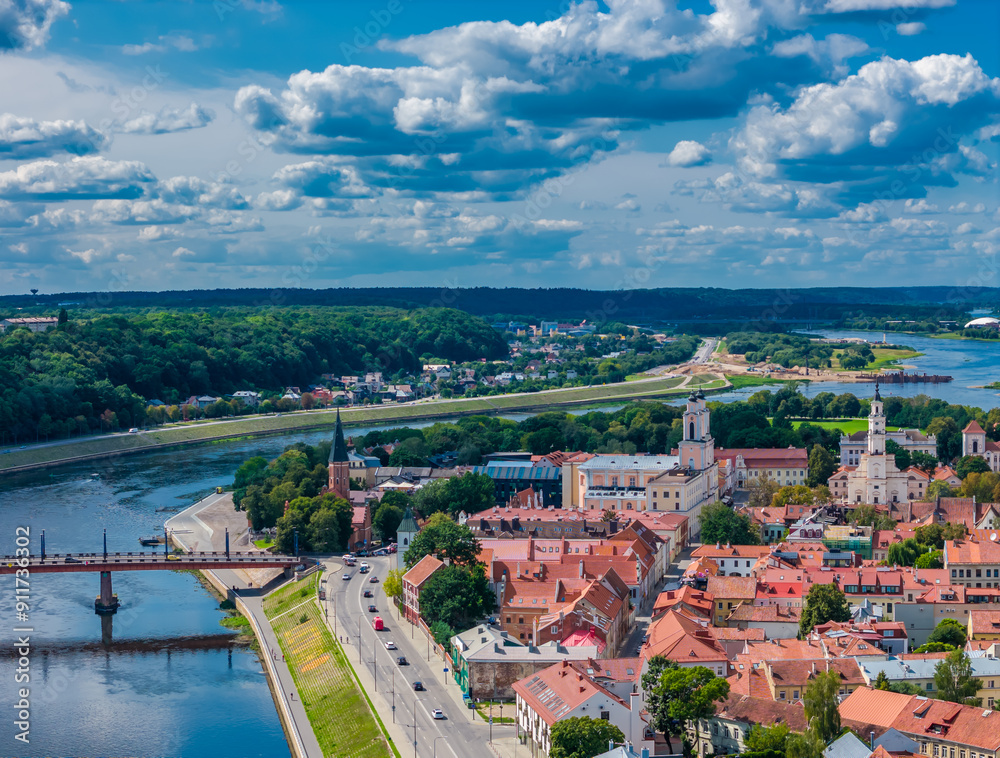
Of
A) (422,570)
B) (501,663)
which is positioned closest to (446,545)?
(422,570)

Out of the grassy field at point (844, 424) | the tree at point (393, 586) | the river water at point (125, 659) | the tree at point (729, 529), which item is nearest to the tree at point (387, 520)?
the river water at point (125, 659)

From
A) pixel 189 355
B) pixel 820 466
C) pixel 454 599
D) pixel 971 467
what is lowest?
pixel 454 599

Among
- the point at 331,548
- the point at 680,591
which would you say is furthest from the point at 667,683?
the point at 331,548

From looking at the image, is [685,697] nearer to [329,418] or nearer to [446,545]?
[446,545]

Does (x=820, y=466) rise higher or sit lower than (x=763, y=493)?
higher

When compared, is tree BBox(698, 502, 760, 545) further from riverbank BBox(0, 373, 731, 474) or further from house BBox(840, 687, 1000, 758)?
riverbank BBox(0, 373, 731, 474)
